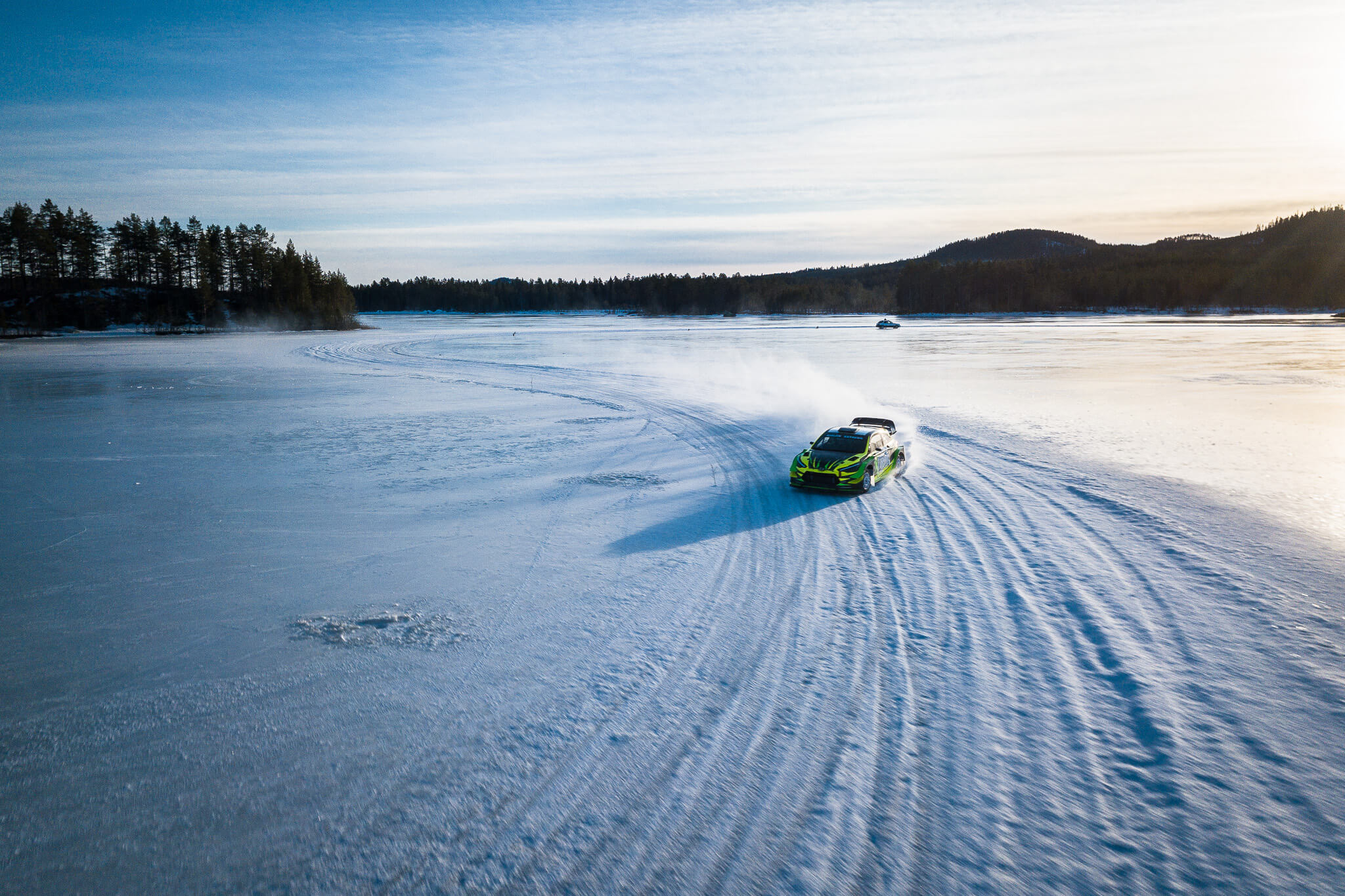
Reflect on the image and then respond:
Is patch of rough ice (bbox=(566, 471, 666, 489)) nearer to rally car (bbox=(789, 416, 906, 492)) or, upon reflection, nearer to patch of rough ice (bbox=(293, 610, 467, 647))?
rally car (bbox=(789, 416, 906, 492))

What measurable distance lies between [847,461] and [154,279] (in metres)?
130

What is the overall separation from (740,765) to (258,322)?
121 metres

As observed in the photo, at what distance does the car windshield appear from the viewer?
14156 mm

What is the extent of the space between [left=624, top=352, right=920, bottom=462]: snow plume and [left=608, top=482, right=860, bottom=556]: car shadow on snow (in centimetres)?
569

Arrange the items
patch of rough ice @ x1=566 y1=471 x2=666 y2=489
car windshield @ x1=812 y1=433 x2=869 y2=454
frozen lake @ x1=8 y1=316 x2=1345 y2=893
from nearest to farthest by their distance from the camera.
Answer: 1. frozen lake @ x1=8 y1=316 x2=1345 y2=893
2. car windshield @ x1=812 y1=433 x2=869 y2=454
3. patch of rough ice @ x1=566 y1=471 x2=666 y2=489

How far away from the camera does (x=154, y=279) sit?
355ft

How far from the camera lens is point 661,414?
78.9ft

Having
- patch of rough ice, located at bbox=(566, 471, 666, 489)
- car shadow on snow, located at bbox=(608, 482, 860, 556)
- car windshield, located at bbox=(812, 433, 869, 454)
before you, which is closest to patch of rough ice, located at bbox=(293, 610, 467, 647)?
car shadow on snow, located at bbox=(608, 482, 860, 556)

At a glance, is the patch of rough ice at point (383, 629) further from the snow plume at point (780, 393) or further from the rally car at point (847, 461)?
the snow plume at point (780, 393)

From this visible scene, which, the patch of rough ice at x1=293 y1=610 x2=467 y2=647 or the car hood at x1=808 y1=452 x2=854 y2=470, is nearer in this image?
the patch of rough ice at x1=293 y1=610 x2=467 y2=647

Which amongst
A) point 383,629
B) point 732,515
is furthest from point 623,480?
point 383,629

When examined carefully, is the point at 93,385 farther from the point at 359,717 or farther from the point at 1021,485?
the point at 1021,485

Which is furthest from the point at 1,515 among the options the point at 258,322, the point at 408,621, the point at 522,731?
the point at 258,322

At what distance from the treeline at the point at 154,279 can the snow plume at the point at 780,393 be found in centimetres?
8395
